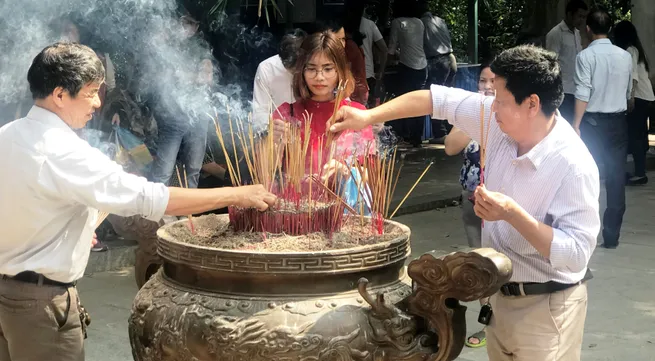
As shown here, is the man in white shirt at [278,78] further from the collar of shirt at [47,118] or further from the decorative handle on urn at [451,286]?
the decorative handle on urn at [451,286]

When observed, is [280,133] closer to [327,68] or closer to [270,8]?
[327,68]

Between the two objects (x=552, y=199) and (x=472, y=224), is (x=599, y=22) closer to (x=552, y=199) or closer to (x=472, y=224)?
(x=472, y=224)

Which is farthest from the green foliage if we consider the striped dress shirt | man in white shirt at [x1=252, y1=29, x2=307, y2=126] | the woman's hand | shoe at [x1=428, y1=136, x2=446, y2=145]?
the striped dress shirt

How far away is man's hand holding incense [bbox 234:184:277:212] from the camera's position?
2708mm

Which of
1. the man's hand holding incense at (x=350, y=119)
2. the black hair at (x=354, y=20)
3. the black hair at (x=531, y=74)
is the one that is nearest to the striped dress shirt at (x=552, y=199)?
the black hair at (x=531, y=74)

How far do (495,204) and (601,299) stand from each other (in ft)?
9.97

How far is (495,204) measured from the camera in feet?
7.80

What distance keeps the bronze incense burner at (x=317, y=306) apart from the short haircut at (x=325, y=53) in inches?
47.5

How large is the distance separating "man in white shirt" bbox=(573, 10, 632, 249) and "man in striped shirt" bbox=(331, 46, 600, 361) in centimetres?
391

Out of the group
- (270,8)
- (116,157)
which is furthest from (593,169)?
(270,8)

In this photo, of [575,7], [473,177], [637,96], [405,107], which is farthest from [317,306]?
[637,96]

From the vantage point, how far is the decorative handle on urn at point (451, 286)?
2.42 meters

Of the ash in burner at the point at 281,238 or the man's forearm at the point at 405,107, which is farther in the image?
the man's forearm at the point at 405,107

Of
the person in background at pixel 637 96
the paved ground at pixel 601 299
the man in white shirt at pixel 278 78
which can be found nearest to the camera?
the paved ground at pixel 601 299
